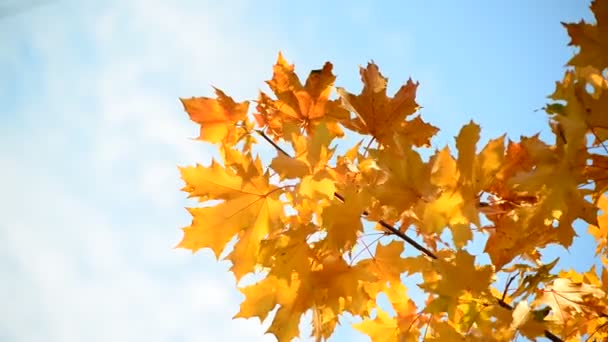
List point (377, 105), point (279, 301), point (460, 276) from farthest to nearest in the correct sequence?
point (377, 105) < point (279, 301) < point (460, 276)

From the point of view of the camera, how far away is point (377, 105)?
1.27m

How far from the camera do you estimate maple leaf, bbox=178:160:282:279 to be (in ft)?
3.61

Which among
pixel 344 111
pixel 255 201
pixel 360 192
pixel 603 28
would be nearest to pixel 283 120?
pixel 344 111

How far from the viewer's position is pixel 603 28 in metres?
0.99

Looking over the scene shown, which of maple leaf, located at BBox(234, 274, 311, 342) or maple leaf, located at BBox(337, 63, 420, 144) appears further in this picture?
maple leaf, located at BBox(337, 63, 420, 144)

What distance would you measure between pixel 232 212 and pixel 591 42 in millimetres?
915

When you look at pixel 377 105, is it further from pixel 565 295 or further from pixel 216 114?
pixel 565 295

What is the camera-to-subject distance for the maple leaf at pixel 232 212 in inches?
43.3

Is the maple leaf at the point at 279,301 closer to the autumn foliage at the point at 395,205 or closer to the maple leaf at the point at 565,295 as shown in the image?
the autumn foliage at the point at 395,205

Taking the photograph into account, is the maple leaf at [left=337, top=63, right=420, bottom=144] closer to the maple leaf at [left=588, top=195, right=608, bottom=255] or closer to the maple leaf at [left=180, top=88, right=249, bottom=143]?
the maple leaf at [left=180, top=88, right=249, bottom=143]

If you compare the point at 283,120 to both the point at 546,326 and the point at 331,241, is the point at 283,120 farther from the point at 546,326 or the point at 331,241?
the point at 546,326

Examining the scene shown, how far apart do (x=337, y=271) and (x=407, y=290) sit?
264 mm

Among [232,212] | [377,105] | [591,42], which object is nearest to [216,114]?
[232,212]

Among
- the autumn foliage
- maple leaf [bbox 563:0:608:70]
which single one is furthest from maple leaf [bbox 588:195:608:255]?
maple leaf [bbox 563:0:608:70]
